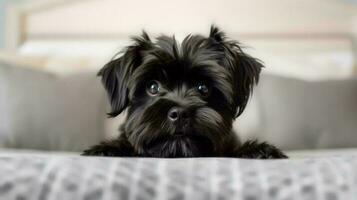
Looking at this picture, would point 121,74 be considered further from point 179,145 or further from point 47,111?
point 47,111

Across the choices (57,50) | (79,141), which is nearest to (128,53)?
(79,141)

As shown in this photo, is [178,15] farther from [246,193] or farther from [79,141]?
[246,193]

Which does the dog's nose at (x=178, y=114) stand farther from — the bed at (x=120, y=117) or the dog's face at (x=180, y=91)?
the bed at (x=120, y=117)

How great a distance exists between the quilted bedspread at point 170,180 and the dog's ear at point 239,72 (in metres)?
0.55

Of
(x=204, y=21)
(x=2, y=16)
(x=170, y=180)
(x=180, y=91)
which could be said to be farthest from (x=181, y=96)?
(x=2, y=16)

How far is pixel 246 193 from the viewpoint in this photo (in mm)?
617

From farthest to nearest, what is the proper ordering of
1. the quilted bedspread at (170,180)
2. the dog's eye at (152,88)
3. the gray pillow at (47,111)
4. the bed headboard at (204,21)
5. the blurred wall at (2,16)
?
1. the blurred wall at (2,16)
2. the bed headboard at (204,21)
3. the gray pillow at (47,111)
4. the dog's eye at (152,88)
5. the quilted bedspread at (170,180)

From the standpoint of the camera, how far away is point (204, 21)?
8.63ft

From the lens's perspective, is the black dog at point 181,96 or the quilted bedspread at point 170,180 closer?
the quilted bedspread at point 170,180

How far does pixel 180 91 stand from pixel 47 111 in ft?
2.84

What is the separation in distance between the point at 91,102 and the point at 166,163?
1.38m

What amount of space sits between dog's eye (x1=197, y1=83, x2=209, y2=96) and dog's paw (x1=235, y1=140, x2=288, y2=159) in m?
0.15

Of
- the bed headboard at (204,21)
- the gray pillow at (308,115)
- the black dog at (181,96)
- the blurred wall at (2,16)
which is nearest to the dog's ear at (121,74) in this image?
the black dog at (181,96)

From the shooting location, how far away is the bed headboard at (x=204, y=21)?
2.61 meters
